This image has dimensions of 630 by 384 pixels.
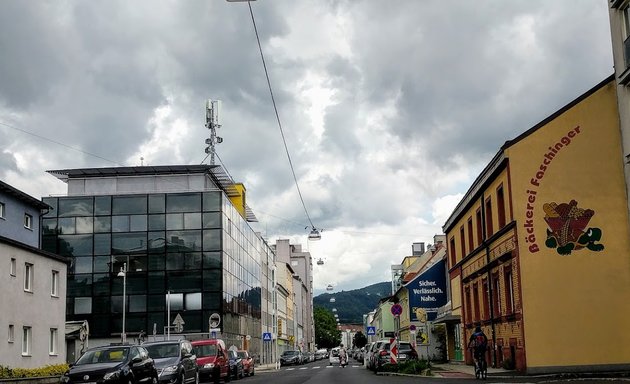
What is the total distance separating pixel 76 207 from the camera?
2196 inches

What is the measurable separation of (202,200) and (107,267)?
851cm

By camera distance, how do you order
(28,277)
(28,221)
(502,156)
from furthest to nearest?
(28,221)
(28,277)
(502,156)

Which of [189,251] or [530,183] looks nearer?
[530,183]

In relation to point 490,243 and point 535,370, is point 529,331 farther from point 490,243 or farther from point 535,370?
point 490,243

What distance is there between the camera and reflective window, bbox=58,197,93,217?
183ft

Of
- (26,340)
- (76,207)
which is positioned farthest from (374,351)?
(76,207)

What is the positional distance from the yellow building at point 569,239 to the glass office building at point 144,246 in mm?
29709

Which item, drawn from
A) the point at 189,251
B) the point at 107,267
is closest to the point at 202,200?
the point at 189,251

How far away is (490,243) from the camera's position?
32.4 meters

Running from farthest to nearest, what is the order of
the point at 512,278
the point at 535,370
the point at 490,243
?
1. the point at 490,243
2. the point at 512,278
3. the point at 535,370

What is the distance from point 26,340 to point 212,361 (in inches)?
334

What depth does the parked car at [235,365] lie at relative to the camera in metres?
36.4

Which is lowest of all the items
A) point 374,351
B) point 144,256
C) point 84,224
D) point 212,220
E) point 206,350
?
point 374,351

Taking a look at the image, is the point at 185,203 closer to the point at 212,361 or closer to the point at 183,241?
the point at 183,241
